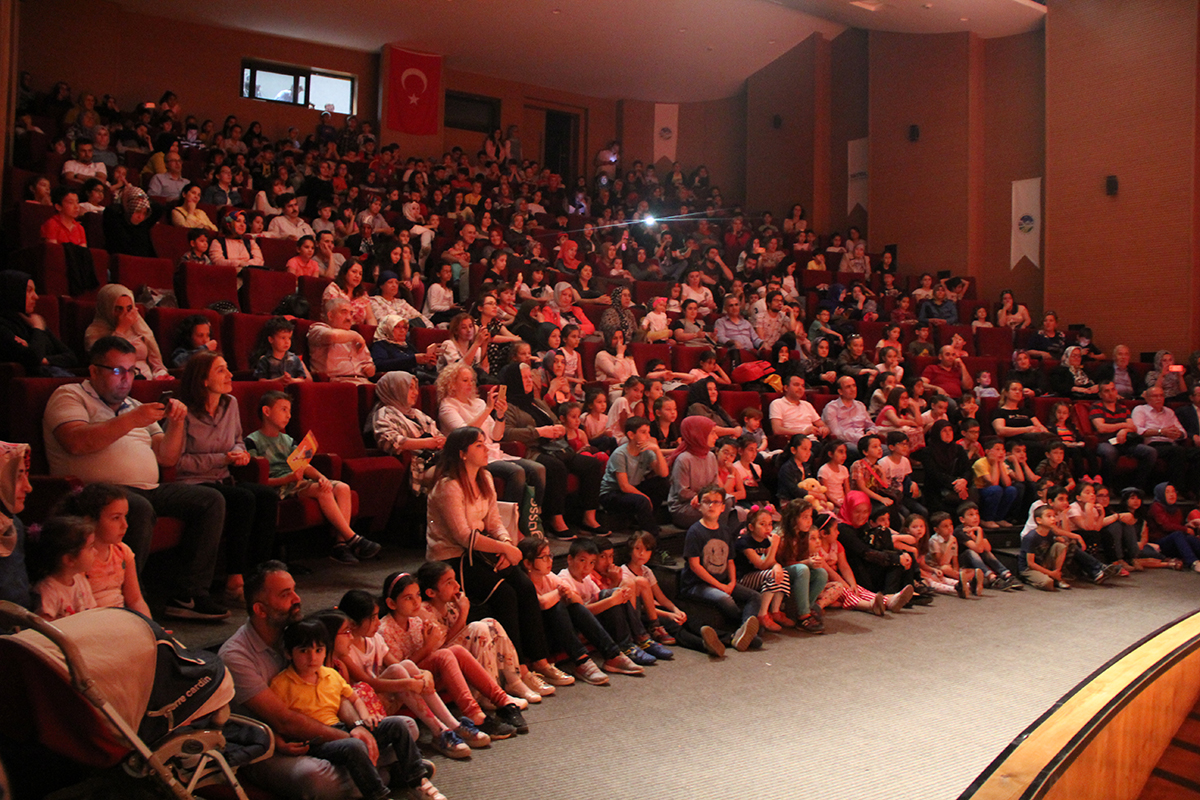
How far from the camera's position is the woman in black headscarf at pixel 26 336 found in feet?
10.7

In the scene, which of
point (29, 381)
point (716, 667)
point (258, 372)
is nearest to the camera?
point (29, 381)

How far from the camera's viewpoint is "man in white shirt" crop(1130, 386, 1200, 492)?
19.4ft

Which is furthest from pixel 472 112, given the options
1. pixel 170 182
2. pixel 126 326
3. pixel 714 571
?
pixel 714 571

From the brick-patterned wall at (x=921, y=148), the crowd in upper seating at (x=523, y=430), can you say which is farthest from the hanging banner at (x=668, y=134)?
the crowd in upper seating at (x=523, y=430)

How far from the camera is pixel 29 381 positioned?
2.78m

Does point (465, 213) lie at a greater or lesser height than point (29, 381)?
greater

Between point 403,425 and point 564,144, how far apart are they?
29.0 feet

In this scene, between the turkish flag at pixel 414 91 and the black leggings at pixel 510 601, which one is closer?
the black leggings at pixel 510 601

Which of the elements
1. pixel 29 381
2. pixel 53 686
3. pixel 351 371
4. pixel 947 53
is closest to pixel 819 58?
pixel 947 53

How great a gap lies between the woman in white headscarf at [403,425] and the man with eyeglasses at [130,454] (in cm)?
89

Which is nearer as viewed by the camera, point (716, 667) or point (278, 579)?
point (278, 579)

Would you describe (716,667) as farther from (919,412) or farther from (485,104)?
(485,104)

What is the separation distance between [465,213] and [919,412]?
13.9ft

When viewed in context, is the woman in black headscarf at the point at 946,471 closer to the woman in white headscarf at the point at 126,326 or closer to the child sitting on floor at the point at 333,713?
the child sitting on floor at the point at 333,713
